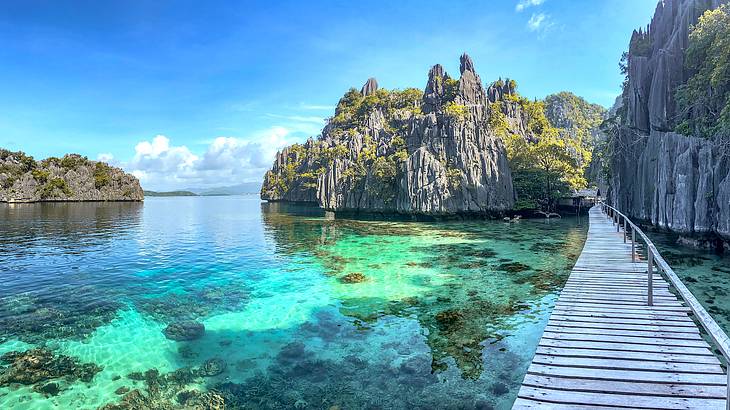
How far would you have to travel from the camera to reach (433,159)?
51.3 m

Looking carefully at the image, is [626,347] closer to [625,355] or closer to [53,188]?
[625,355]

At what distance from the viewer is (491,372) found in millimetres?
8992

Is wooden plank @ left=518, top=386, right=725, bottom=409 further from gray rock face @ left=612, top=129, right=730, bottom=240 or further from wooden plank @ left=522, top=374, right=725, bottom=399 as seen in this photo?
gray rock face @ left=612, top=129, right=730, bottom=240

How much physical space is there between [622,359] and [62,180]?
5288 inches

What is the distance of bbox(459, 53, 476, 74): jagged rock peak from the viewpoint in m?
92.0

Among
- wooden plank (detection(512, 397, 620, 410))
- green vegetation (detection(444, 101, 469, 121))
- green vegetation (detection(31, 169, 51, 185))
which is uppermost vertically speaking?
green vegetation (detection(444, 101, 469, 121))

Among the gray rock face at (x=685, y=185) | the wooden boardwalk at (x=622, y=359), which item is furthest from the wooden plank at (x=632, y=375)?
the gray rock face at (x=685, y=185)

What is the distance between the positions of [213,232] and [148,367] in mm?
34115

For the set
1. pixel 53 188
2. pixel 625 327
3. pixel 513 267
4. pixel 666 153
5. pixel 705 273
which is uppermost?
pixel 666 153

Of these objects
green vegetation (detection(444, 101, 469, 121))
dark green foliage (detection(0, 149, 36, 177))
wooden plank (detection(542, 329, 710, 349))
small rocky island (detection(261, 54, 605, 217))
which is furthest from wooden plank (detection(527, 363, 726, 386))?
dark green foliage (detection(0, 149, 36, 177))

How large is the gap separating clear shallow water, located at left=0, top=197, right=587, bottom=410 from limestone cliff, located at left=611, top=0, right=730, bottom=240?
683 centimetres

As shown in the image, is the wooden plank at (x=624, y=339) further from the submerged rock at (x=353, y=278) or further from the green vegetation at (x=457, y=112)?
the green vegetation at (x=457, y=112)

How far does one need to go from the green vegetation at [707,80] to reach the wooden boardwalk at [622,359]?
19.1 meters

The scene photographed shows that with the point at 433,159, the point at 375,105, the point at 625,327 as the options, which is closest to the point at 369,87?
the point at 375,105
